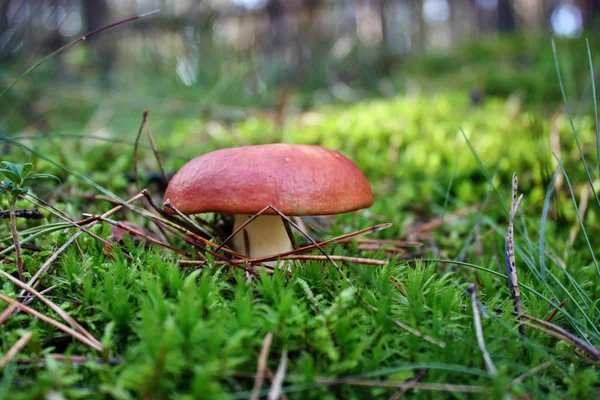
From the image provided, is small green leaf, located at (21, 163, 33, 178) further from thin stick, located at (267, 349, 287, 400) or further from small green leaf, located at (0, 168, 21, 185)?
thin stick, located at (267, 349, 287, 400)

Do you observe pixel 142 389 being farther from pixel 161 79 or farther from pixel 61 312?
pixel 161 79

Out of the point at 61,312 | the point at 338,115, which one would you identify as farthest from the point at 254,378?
the point at 338,115

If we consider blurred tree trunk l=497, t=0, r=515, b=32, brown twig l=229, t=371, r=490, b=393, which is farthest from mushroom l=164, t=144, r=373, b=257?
blurred tree trunk l=497, t=0, r=515, b=32

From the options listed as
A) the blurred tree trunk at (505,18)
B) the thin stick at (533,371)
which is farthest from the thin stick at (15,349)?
the blurred tree trunk at (505,18)

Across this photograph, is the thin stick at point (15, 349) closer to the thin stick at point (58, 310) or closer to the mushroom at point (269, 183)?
the thin stick at point (58, 310)

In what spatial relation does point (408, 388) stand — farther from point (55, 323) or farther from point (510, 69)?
point (510, 69)

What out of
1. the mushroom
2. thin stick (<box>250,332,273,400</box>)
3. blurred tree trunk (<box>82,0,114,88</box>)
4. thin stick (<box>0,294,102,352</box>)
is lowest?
thin stick (<box>250,332,273,400</box>)
